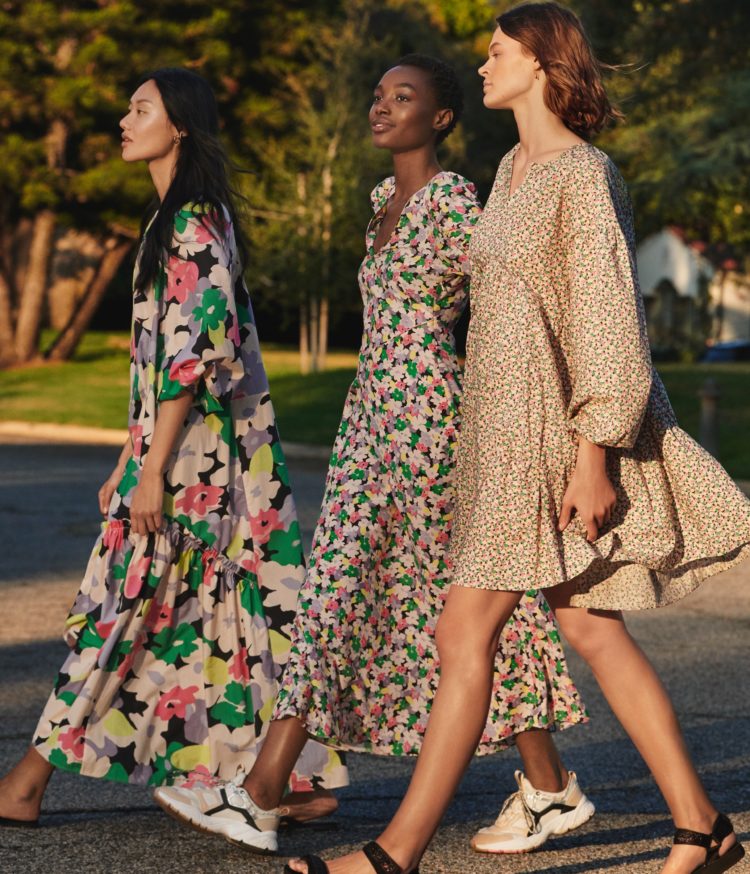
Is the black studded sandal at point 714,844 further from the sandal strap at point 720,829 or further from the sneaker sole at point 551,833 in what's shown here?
the sneaker sole at point 551,833

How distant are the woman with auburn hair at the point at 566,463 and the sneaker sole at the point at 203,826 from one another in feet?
1.50

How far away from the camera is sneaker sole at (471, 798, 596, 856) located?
3855mm

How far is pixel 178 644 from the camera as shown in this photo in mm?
4020

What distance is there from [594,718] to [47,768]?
7.36ft

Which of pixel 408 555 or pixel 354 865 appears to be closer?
pixel 354 865

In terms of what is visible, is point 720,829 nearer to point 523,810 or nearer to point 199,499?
point 523,810

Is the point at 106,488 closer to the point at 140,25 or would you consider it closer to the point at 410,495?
the point at 410,495

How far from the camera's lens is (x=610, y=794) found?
178 inches

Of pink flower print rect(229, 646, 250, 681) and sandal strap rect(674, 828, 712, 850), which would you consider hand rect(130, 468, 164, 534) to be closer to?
pink flower print rect(229, 646, 250, 681)

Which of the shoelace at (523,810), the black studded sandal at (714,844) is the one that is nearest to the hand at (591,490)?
the black studded sandal at (714,844)

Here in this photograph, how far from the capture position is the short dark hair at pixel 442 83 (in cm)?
408

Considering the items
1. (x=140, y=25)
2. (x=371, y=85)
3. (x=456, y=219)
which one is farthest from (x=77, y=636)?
(x=371, y=85)

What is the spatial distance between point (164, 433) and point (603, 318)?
3.94 ft

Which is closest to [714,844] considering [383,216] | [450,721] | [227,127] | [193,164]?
[450,721]
